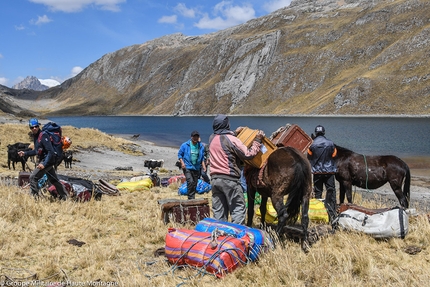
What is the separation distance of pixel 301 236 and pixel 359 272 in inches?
46.7

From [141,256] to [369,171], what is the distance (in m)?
6.04

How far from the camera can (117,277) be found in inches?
197

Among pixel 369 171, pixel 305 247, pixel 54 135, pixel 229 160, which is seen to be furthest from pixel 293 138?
pixel 54 135

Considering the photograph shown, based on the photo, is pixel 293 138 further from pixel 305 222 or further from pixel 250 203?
pixel 305 222

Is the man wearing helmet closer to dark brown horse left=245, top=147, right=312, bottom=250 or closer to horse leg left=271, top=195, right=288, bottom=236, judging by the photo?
dark brown horse left=245, top=147, right=312, bottom=250

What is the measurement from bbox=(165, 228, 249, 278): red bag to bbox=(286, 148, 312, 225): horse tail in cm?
124

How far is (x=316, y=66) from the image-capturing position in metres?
113

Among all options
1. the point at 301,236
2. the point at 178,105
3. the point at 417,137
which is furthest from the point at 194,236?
the point at 178,105

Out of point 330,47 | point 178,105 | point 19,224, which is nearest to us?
point 19,224

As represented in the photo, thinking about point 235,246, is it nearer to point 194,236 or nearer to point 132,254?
point 194,236

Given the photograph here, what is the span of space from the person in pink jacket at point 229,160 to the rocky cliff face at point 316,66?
78816mm

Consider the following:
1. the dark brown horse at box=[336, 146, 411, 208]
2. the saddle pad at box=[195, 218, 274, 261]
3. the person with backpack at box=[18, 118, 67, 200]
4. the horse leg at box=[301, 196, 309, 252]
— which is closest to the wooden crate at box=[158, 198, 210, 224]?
the saddle pad at box=[195, 218, 274, 261]

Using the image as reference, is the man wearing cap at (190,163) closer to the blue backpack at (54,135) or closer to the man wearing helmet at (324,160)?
the blue backpack at (54,135)

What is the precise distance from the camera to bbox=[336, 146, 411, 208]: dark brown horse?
9.14 meters
